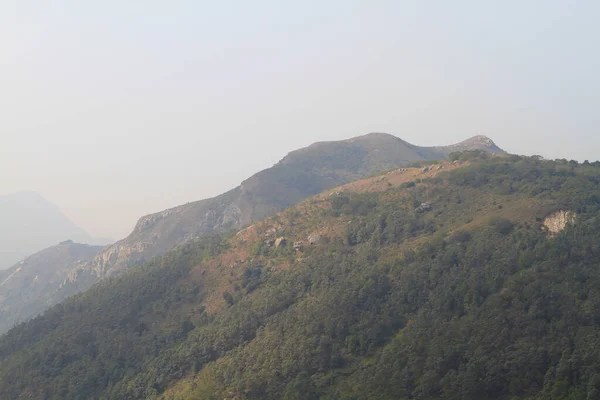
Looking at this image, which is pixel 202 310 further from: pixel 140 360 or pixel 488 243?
pixel 488 243

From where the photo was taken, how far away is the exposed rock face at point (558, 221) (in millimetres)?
79000

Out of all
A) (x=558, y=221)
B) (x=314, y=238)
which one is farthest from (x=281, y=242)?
(x=558, y=221)

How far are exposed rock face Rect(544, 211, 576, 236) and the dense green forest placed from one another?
91 centimetres

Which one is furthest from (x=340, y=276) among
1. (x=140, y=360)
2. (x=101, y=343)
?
(x=101, y=343)

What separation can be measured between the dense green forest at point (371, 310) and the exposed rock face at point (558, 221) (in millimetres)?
907

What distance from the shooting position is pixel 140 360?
3725 inches

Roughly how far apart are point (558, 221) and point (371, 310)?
1180 inches

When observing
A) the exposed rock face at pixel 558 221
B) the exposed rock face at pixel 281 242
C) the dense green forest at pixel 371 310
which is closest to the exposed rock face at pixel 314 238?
the dense green forest at pixel 371 310

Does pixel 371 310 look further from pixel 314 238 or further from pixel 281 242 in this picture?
pixel 281 242

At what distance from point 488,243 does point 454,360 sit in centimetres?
2293

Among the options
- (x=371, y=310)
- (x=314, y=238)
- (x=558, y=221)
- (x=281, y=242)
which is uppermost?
(x=281, y=242)

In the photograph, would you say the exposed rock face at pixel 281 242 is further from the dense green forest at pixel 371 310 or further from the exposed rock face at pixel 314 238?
the exposed rock face at pixel 314 238

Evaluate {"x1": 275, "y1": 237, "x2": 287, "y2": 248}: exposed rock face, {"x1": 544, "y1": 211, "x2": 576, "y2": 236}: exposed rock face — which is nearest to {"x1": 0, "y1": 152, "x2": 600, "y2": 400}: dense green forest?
{"x1": 275, "y1": 237, "x2": 287, "y2": 248}: exposed rock face

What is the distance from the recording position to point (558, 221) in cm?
8056
